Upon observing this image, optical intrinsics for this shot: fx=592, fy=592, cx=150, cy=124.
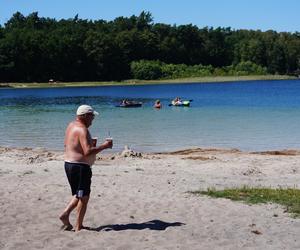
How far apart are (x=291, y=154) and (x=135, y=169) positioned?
287 inches

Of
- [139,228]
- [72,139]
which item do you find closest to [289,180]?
[139,228]

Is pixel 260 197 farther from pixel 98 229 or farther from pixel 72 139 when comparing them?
pixel 72 139

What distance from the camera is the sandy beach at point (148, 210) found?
→ 8.51 m

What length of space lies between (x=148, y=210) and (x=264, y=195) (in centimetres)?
249

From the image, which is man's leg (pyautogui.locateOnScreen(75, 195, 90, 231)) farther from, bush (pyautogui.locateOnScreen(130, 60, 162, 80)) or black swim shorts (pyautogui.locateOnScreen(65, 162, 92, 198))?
bush (pyautogui.locateOnScreen(130, 60, 162, 80))

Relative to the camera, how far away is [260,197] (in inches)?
447

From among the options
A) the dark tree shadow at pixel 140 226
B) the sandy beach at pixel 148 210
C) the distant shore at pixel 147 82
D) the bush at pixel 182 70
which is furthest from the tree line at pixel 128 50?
the dark tree shadow at pixel 140 226

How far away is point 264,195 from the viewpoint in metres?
11.5

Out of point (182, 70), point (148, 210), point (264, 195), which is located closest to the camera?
point (148, 210)

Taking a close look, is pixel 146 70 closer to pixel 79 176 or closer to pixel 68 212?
pixel 68 212

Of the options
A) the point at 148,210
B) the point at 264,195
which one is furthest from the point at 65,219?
the point at 264,195

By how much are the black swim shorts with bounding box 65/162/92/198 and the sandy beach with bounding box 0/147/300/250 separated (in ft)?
2.23

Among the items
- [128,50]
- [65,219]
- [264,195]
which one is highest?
[128,50]

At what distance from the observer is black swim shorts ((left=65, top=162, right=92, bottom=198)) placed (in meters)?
8.58
